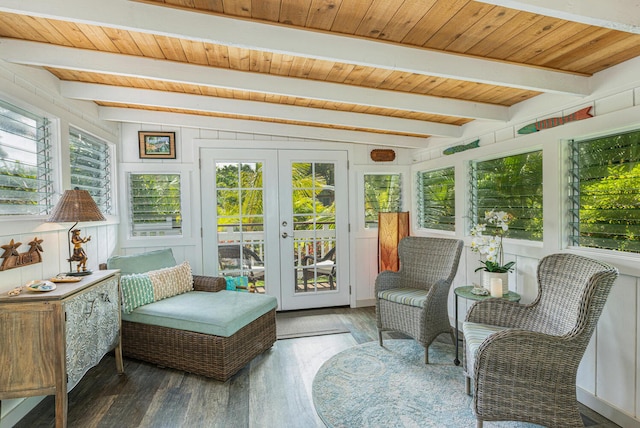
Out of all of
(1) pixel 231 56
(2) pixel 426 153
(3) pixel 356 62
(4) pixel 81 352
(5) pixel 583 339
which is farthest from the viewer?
(2) pixel 426 153

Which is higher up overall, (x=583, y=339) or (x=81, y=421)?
(x=583, y=339)

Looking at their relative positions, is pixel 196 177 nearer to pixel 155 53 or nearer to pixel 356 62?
pixel 155 53

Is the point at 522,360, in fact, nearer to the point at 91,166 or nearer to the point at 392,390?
the point at 392,390

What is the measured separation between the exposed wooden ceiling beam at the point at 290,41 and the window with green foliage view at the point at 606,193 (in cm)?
42

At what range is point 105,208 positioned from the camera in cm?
353

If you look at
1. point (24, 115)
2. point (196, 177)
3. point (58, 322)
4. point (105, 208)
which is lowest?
point (58, 322)

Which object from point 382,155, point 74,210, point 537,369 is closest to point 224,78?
point 74,210

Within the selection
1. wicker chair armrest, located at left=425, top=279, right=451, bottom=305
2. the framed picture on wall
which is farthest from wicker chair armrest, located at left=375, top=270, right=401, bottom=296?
the framed picture on wall

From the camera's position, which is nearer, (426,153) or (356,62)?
(356,62)

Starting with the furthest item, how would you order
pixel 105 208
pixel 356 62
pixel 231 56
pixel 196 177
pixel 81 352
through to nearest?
pixel 196 177
pixel 105 208
pixel 231 56
pixel 81 352
pixel 356 62

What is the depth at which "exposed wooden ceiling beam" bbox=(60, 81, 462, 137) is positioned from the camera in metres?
2.79

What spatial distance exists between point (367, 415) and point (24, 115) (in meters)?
3.07

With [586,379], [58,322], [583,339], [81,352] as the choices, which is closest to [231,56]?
[58,322]

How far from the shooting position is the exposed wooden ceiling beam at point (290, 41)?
1.61m
